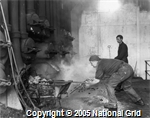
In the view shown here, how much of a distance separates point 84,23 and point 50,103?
31.2ft

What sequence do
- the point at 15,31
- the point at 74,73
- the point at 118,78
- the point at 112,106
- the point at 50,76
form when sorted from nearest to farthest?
1. the point at 112,106
2. the point at 118,78
3. the point at 15,31
4. the point at 50,76
5. the point at 74,73

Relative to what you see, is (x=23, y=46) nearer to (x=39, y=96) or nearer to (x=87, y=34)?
(x=39, y=96)

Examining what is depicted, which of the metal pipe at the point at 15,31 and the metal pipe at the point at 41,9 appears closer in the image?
the metal pipe at the point at 15,31

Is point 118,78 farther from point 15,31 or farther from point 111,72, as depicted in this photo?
point 15,31

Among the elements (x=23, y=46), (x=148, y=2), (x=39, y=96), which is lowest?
(x=39, y=96)

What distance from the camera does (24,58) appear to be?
17.9 ft

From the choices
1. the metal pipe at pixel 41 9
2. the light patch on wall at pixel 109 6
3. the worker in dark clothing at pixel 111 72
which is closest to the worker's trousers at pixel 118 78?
the worker in dark clothing at pixel 111 72

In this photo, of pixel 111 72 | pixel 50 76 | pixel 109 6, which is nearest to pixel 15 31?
pixel 50 76

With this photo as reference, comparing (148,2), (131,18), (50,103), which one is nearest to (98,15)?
(131,18)

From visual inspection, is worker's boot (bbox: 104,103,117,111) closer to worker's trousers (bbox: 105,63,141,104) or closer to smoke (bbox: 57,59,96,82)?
worker's trousers (bbox: 105,63,141,104)

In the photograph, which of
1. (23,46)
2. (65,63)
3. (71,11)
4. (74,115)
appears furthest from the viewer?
(71,11)

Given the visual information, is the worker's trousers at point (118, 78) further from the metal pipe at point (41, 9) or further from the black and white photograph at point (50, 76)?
the metal pipe at point (41, 9)

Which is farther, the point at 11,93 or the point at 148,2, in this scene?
the point at 148,2

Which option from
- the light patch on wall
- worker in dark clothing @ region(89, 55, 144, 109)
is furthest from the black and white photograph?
the light patch on wall
